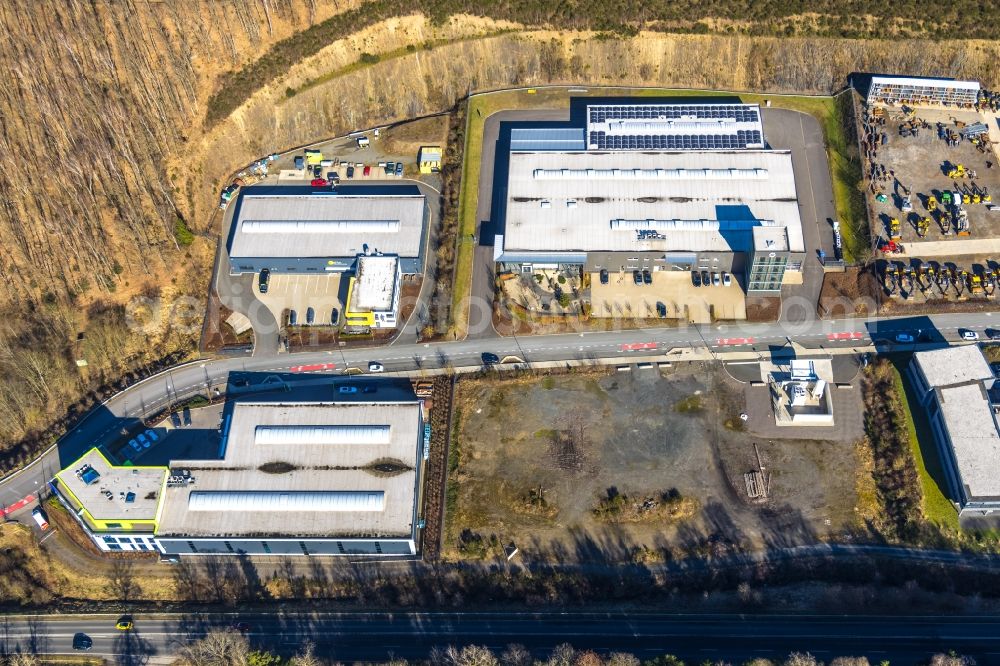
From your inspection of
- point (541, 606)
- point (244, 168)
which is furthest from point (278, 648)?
point (244, 168)

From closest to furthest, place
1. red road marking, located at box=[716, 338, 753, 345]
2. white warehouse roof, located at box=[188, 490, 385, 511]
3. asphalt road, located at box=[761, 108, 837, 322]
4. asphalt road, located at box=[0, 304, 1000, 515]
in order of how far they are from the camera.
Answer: white warehouse roof, located at box=[188, 490, 385, 511], asphalt road, located at box=[0, 304, 1000, 515], red road marking, located at box=[716, 338, 753, 345], asphalt road, located at box=[761, 108, 837, 322]

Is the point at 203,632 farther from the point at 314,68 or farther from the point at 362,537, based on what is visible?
the point at 314,68

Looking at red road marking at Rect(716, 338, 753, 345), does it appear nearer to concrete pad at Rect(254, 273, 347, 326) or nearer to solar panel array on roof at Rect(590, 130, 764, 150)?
solar panel array on roof at Rect(590, 130, 764, 150)

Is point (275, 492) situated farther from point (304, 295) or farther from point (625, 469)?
point (625, 469)

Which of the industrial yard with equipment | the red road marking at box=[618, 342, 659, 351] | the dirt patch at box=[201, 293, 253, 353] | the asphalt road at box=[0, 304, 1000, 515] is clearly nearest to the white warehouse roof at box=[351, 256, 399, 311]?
the asphalt road at box=[0, 304, 1000, 515]

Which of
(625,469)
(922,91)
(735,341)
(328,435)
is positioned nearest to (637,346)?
(735,341)

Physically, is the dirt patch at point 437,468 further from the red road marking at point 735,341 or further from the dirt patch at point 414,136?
the dirt patch at point 414,136

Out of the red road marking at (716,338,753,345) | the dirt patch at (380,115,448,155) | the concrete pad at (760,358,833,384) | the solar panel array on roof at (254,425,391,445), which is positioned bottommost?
the solar panel array on roof at (254,425,391,445)
